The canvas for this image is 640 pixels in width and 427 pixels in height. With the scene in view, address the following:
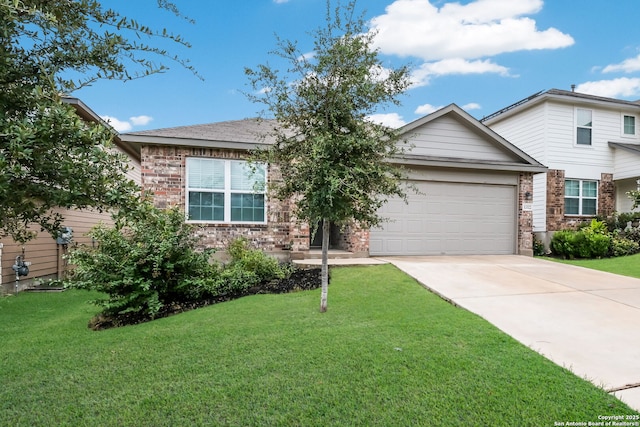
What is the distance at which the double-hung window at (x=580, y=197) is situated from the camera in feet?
46.5

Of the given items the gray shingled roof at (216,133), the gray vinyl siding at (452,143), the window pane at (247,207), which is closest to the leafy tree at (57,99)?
the gray shingled roof at (216,133)

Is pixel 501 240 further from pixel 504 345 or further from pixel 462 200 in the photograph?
pixel 504 345

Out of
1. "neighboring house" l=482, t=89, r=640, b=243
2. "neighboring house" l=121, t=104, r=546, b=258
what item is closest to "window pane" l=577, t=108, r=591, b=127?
"neighboring house" l=482, t=89, r=640, b=243

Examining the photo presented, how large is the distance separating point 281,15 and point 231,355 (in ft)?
24.1

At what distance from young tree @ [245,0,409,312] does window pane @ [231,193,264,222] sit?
4076 millimetres

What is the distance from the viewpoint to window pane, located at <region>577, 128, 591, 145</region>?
14.3 metres

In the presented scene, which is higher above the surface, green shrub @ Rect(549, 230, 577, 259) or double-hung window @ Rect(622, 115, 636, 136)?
double-hung window @ Rect(622, 115, 636, 136)

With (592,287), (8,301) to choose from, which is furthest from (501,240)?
(8,301)

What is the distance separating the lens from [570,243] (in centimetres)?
1215

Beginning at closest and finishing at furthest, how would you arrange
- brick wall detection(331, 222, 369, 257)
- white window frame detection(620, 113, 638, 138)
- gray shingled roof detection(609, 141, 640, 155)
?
brick wall detection(331, 222, 369, 257) < gray shingled roof detection(609, 141, 640, 155) < white window frame detection(620, 113, 638, 138)

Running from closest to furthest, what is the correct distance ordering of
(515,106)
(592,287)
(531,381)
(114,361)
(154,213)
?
(154,213), (531,381), (114,361), (592,287), (515,106)

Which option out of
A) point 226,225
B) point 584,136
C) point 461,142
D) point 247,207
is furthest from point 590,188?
point 226,225

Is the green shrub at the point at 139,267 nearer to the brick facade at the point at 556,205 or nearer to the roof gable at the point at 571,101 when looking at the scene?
the brick facade at the point at 556,205

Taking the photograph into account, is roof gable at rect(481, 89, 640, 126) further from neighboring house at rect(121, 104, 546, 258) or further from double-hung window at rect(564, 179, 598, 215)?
neighboring house at rect(121, 104, 546, 258)
